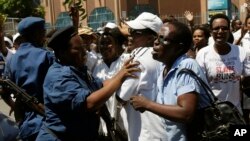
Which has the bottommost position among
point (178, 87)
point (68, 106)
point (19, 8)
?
point (19, 8)

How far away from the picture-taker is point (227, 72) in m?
5.26

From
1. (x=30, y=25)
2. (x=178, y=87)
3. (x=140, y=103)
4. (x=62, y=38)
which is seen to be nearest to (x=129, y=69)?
(x=140, y=103)

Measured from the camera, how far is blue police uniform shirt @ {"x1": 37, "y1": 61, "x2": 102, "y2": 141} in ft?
11.7

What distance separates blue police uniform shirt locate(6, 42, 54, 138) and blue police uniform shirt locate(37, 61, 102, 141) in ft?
2.98

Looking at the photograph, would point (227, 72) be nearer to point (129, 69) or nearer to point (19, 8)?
point (129, 69)

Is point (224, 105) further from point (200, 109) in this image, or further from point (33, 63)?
point (33, 63)

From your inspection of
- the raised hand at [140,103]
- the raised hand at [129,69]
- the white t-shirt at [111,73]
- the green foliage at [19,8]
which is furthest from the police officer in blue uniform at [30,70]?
the green foliage at [19,8]

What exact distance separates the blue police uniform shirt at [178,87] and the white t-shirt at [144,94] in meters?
0.56

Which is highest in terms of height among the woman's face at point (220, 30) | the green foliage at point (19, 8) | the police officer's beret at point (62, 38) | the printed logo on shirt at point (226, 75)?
the police officer's beret at point (62, 38)

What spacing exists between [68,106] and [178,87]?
0.74 m

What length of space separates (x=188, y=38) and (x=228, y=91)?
183 centimetres

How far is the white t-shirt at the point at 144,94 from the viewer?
13.7 ft

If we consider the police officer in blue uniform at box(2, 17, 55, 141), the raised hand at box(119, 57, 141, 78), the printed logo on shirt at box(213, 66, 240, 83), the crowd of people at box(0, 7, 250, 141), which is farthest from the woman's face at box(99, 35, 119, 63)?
the raised hand at box(119, 57, 141, 78)

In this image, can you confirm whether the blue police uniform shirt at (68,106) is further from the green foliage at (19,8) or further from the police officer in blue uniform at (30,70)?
the green foliage at (19,8)
